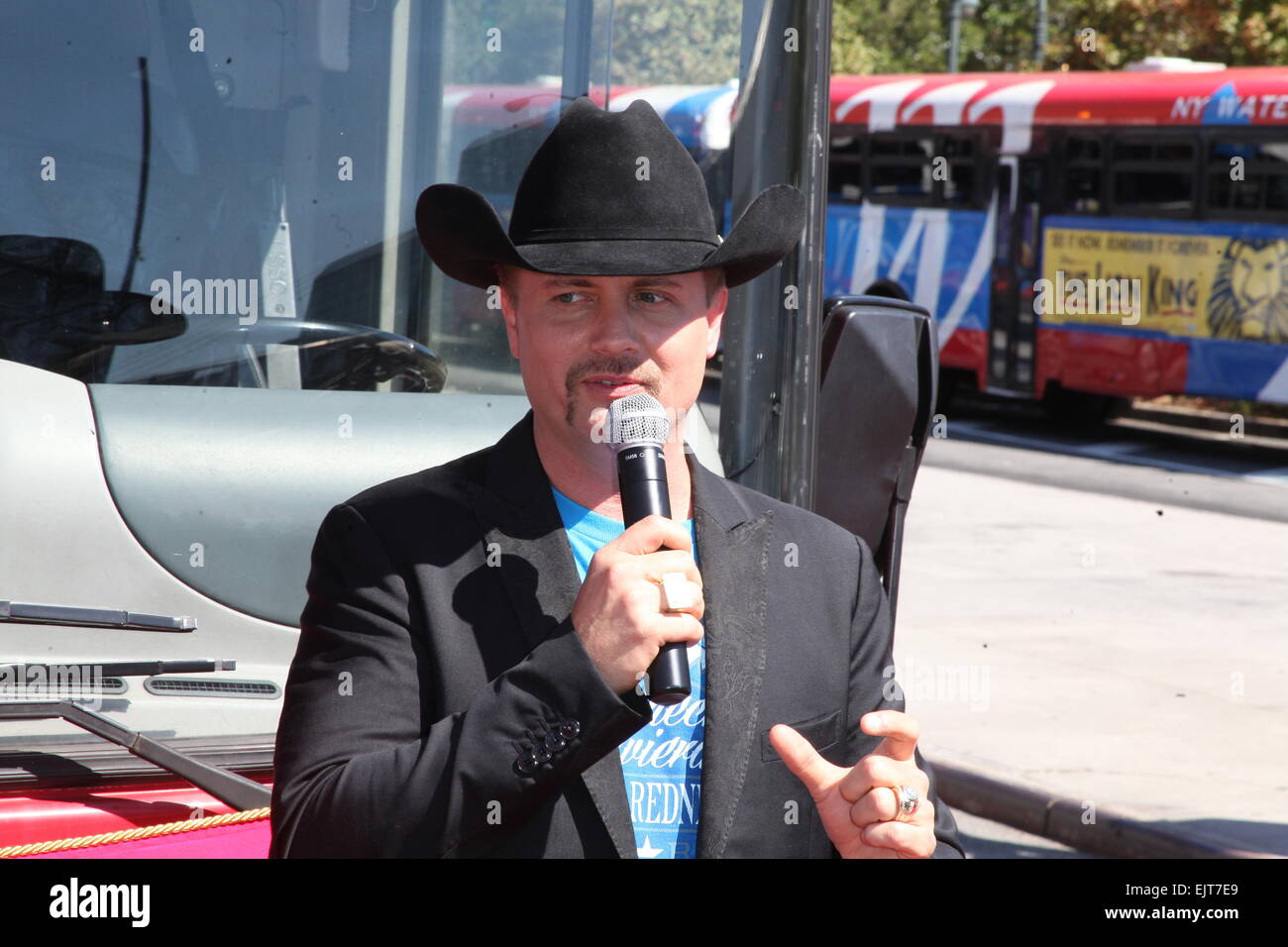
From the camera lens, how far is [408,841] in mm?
1958

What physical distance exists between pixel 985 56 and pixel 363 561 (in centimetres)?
3367

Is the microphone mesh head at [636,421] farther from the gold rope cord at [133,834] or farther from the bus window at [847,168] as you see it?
the bus window at [847,168]

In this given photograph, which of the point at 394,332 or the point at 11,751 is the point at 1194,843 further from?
the point at 11,751

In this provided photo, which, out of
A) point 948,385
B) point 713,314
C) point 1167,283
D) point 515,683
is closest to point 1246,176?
point 1167,283

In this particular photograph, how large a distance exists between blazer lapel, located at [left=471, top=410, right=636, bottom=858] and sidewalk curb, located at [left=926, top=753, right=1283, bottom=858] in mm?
4330

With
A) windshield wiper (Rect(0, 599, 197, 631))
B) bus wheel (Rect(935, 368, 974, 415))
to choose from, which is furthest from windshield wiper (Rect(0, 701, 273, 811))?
bus wheel (Rect(935, 368, 974, 415))

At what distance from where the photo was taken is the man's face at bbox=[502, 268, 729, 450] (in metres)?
2.21

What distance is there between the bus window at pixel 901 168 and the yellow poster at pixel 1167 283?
1925 millimetres

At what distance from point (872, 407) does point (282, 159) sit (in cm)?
118

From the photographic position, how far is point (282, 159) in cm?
317

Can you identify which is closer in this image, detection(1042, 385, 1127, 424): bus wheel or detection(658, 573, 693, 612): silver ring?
detection(658, 573, 693, 612): silver ring
